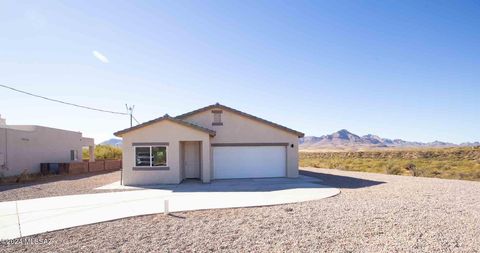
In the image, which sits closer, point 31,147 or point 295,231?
point 295,231

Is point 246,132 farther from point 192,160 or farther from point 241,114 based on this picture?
point 192,160

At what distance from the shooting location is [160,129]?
1755 centimetres

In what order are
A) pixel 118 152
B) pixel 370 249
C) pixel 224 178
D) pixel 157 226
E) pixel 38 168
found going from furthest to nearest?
pixel 118 152 → pixel 38 168 → pixel 224 178 → pixel 157 226 → pixel 370 249

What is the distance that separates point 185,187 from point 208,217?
22.7ft

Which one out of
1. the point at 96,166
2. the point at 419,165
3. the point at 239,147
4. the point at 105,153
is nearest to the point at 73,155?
the point at 96,166

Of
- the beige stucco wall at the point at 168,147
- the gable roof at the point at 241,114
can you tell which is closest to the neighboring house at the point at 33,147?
the beige stucco wall at the point at 168,147

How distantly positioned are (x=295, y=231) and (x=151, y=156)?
457 inches

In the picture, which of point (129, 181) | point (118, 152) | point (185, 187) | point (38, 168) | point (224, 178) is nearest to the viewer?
point (185, 187)

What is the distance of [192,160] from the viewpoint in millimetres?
19969

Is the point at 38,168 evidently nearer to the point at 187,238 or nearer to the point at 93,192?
the point at 93,192

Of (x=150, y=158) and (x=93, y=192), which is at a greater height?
(x=150, y=158)

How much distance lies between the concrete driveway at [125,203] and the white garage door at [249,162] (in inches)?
156

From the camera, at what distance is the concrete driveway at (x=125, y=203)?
8.84m

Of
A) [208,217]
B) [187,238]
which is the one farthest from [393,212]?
[187,238]
